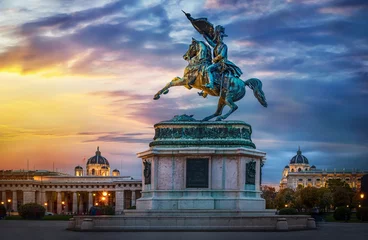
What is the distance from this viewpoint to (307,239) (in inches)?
1227

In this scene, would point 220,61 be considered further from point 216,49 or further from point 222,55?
point 216,49

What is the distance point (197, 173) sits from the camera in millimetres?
41969

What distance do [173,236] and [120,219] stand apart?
6.68m

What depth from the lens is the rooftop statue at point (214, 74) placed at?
4441cm

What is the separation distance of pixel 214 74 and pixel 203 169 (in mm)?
6418

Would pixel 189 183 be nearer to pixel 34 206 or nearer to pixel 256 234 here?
pixel 256 234

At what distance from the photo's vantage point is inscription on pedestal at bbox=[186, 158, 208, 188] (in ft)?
137

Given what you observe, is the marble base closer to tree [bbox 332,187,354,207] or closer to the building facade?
tree [bbox 332,187,354,207]

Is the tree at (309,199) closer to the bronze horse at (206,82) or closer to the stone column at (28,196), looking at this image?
the bronze horse at (206,82)

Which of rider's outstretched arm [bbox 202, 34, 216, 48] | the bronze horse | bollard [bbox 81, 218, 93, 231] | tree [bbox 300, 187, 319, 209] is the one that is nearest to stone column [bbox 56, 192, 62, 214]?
tree [bbox 300, 187, 319, 209]

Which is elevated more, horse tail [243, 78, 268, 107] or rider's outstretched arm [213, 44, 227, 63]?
rider's outstretched arm [213, 44, 227, 63]

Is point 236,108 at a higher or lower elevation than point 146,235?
higher

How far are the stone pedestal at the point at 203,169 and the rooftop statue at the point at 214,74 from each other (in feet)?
6.96

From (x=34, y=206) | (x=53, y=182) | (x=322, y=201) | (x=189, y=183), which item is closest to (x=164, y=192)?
(x=189, y=183)
